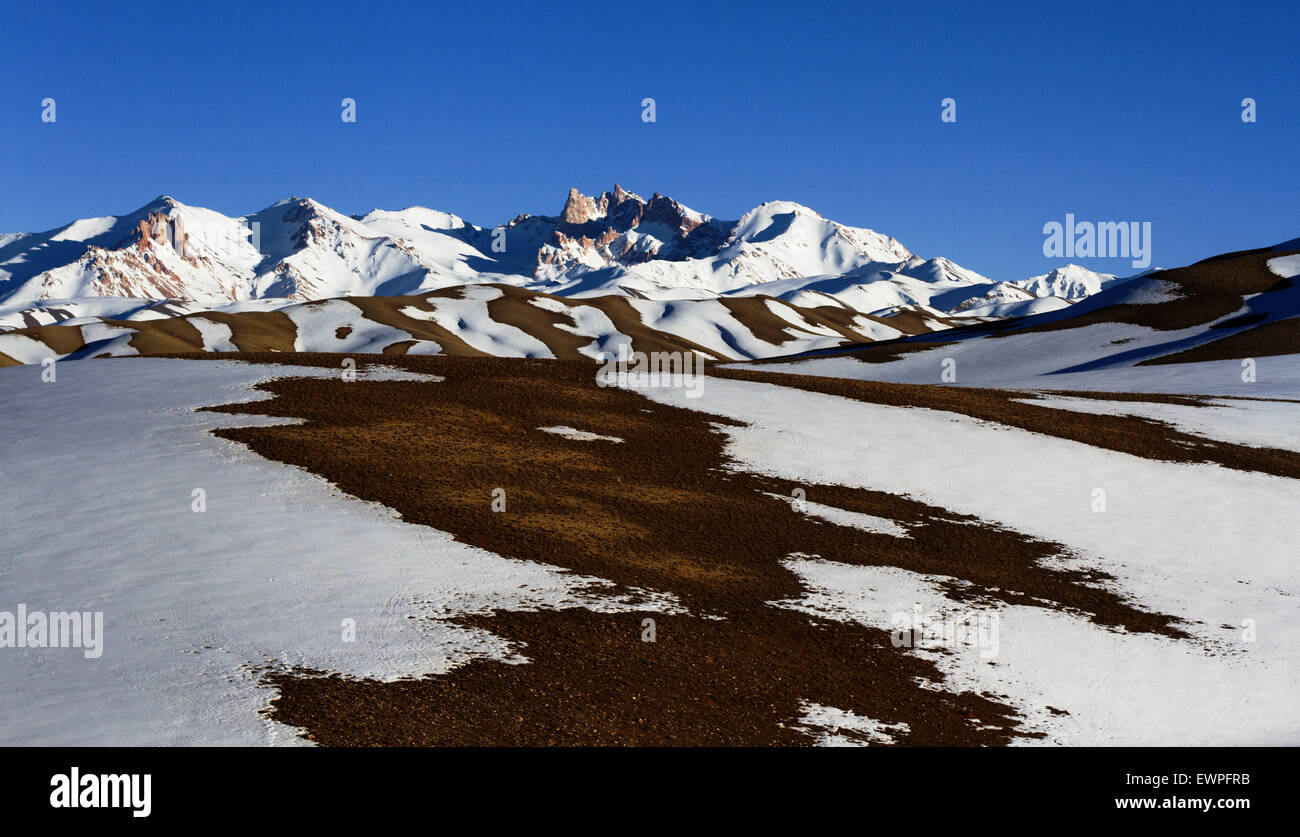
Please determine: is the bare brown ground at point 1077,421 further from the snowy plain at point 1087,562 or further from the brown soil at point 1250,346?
the brown soil at point 1250,346

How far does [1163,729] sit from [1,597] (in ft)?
80.1

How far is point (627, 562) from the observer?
79.7 feet

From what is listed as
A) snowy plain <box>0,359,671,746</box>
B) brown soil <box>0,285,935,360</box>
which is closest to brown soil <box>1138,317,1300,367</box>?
snowy plain <box>0,359,671,746</box>

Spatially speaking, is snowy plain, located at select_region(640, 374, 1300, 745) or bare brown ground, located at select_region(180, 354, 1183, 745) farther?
snowy plain, located at select_region(640, 374, 1300, 745)

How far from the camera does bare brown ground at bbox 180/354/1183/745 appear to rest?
16.4 meters

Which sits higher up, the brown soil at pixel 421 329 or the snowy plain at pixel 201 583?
the brown soil at pixel 421 329

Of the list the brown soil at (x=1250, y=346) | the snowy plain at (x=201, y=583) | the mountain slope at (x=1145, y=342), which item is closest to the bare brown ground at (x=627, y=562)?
the snowy plain at (x=201, y=583)

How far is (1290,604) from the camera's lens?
26172mm

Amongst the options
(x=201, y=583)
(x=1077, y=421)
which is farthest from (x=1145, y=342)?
(x=201, y=583)

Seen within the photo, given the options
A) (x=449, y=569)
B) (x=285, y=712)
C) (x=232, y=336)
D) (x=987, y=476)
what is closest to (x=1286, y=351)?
(x=987, y=476)

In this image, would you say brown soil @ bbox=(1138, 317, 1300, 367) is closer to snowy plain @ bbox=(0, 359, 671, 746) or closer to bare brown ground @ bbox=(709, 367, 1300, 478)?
bare brown ground @ bbox=(709, 367, 1300, 478)

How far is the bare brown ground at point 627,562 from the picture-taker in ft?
53.7
